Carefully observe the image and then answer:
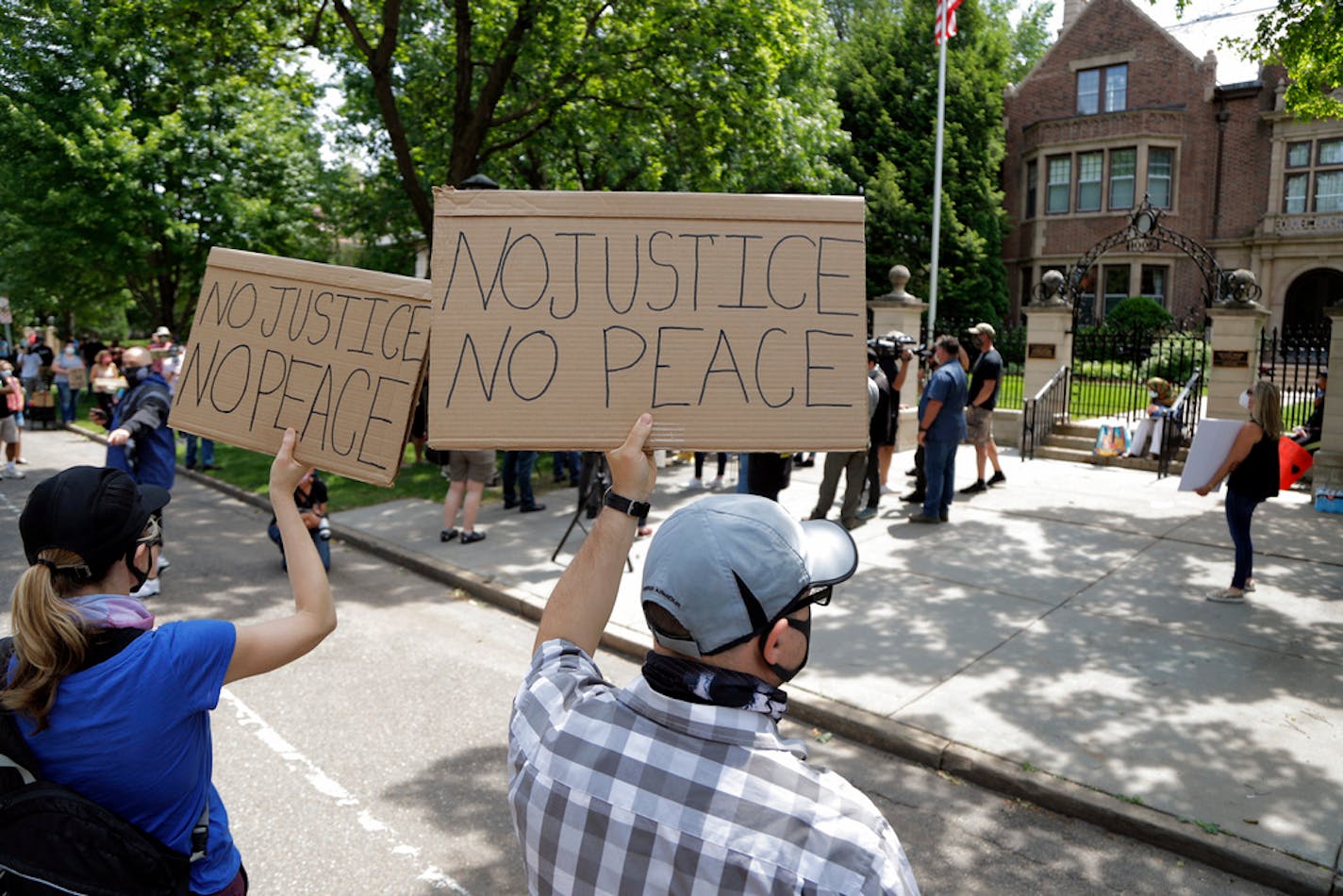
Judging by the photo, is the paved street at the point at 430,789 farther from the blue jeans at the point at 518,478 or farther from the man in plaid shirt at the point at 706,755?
the blue jeans at the point at 518,478

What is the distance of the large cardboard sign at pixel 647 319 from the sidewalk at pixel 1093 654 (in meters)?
3.26

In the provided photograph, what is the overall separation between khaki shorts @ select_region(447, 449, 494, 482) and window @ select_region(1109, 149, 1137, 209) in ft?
83.8

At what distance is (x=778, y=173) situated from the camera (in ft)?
60.3

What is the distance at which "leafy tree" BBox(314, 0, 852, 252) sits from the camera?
12.6m

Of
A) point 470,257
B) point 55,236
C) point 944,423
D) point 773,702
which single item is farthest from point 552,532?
point 55,236

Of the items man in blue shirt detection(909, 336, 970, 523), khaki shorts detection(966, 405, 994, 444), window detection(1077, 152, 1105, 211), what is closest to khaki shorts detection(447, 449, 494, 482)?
man in blue shirt detection(909, 336, 970, 523)

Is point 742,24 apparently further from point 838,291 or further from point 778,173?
point 838,291

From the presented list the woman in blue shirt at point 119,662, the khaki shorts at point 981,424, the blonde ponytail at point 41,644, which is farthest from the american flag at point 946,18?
the blonde ponytail at point 41,644

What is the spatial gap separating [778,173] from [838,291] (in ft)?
56.1

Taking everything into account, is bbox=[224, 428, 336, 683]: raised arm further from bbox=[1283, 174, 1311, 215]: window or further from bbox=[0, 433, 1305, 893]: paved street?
bbox=[1283, 174, 1311, 215]: window

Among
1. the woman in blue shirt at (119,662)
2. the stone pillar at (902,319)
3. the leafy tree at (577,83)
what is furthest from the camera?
the stone pillar at (902,319)

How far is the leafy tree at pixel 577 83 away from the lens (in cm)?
1259

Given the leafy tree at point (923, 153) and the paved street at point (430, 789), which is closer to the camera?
the paved street at point (430, 789)

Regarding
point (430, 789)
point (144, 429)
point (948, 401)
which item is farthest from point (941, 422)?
point (144, 429)
